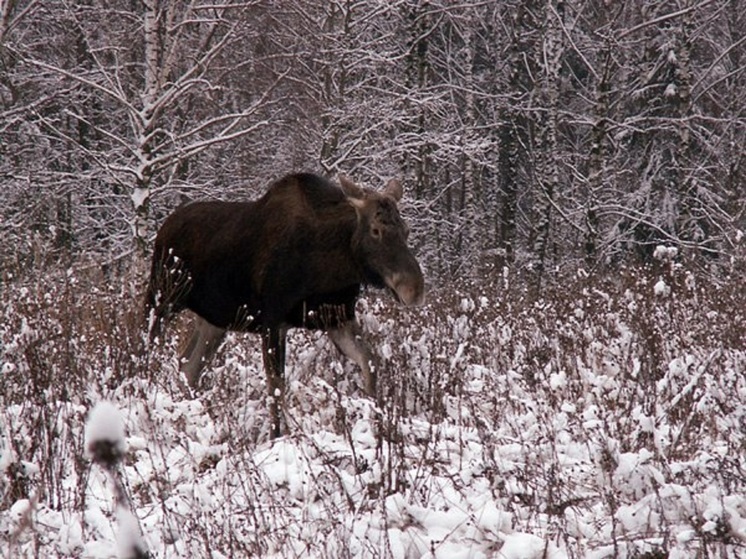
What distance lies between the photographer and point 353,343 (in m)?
7.21

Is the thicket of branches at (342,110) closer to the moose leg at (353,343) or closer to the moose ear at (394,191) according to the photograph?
the moose ear at (394,191)

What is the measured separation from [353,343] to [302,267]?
0.74 metres

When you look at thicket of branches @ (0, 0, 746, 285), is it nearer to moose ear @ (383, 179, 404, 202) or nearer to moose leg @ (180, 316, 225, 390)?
moose leg @ (180, 316, 225, 390)

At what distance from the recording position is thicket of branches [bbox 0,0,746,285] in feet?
46.6

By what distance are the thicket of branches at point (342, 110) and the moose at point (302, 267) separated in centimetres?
488

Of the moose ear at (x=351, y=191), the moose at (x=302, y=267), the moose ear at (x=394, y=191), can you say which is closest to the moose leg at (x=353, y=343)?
the moose at (x=302, y=267)

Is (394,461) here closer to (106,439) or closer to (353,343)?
(353,343)

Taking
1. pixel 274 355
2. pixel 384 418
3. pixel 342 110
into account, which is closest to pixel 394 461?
pixel 384 418

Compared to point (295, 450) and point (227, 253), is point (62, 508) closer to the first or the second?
point (295, 450)

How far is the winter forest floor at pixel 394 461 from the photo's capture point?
137 inches

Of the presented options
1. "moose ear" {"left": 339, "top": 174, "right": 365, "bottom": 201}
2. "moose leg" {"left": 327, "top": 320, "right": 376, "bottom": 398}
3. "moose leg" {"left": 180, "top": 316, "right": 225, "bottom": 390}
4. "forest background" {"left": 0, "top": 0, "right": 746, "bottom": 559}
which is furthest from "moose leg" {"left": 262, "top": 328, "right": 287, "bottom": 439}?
"moose leg" {"left": 180, "top": 316, "right": 225, "bottom": 390}

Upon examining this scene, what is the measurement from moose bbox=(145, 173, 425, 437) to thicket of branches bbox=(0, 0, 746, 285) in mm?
4883

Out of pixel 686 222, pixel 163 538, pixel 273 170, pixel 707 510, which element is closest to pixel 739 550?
pixel 707 510

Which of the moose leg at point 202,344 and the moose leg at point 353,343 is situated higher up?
the moose leg at point 353,343
